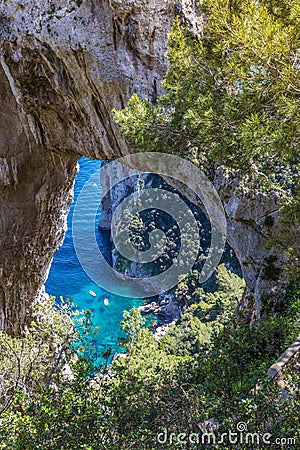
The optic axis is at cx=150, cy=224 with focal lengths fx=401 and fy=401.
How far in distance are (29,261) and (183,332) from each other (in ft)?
26.2

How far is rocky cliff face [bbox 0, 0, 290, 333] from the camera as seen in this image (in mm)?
6684

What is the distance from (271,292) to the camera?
7555 millimetres

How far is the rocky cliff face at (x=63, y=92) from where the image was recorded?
6.68m

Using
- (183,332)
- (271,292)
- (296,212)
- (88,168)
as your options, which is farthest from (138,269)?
(296,212)

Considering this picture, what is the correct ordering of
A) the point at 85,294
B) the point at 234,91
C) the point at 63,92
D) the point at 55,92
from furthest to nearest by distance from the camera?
the point at 85,294
the point at 55,92
the point at 63,92
the point at 234,91

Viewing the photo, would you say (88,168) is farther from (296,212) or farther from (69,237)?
(296,212)

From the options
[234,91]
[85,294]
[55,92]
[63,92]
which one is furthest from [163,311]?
[234,91]

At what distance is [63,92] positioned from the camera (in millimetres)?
7934

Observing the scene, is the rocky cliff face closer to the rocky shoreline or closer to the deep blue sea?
the deep blue sea

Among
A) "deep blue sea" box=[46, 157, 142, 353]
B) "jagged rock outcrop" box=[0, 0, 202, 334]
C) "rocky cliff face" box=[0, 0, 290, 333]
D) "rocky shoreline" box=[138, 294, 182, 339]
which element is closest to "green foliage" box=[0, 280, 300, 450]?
"rocky cliff face" box=[0, 0, 290, 333]

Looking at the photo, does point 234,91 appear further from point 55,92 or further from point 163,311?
point 163,311

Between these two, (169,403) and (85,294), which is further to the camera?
(85,294)

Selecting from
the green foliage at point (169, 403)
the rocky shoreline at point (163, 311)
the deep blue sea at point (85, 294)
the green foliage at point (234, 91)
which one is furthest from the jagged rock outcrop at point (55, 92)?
the rocky shoreline at point (163, 311)

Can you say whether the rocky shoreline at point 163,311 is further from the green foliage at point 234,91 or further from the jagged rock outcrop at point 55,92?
the green foliage at point 234,91
